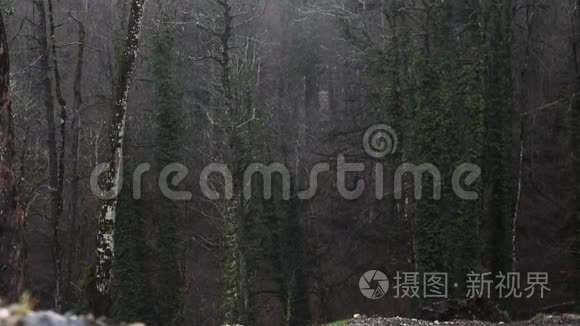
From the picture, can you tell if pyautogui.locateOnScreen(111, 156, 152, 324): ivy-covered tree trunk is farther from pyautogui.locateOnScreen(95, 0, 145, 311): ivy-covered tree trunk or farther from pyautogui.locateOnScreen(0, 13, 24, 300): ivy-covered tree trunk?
pyautogui.locateOnScreen(0, 13, 24, 300): ivy-covered tree trunk

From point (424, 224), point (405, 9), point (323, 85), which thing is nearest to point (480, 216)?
point (424, 224)

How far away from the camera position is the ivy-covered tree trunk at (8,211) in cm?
623

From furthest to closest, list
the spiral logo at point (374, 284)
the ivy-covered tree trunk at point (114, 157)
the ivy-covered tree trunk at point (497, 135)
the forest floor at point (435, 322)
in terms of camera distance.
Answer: the spiral logo at point (374, 284) → the ivy-covered tree trunk at point (497, 135) → the ivy-covered tree trunk at point (114, 157) → the forest floor at point (435, 322)

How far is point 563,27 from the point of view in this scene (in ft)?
93.6

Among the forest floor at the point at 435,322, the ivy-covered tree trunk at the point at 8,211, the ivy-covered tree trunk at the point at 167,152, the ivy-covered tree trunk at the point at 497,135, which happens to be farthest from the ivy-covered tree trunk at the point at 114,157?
the ivy-covered tree trunk at the point at 167,152

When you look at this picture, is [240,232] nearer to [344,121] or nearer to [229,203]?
[229,203]

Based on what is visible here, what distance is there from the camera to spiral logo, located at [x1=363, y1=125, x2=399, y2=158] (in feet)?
70.0

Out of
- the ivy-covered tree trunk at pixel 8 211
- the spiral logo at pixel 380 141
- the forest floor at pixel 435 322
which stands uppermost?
the spiral logo at pixel 380 141

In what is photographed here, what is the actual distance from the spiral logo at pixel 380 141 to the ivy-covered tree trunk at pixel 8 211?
15949 millimetres

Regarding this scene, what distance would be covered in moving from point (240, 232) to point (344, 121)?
16.5m

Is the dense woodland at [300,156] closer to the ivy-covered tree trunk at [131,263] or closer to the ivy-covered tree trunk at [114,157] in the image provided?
the ivy-covered tree trunk at [131,263]

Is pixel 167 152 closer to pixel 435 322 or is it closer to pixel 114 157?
pixel 114 157

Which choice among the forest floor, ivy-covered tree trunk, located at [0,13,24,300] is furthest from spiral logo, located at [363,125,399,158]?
ivy-covered tree trunk, located at [0,13,24,300]

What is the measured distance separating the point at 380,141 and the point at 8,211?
17.1 m
